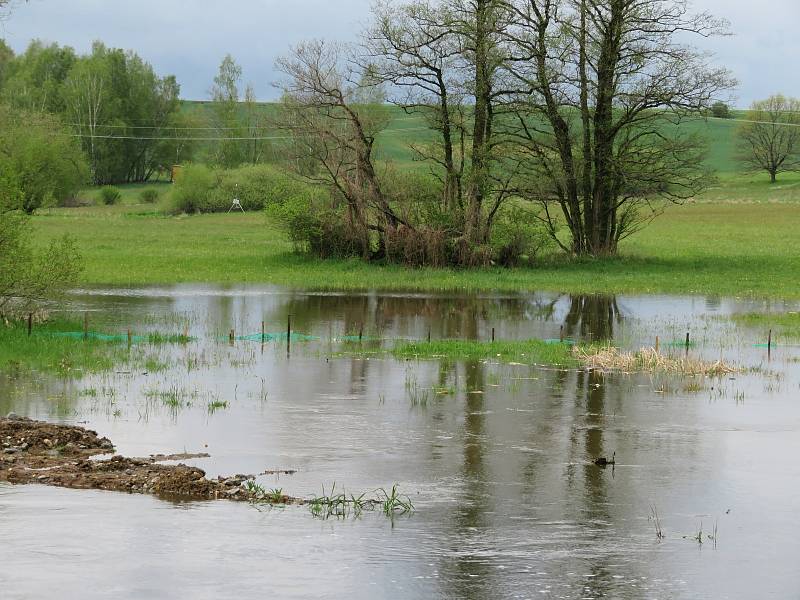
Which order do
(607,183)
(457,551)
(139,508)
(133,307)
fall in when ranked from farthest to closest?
(607,183) < (133,307) < (139,508) < (457,551)

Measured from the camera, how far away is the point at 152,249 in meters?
46.3

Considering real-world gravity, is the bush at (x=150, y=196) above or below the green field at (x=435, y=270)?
above

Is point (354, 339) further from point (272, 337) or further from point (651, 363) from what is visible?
point (651, 363)

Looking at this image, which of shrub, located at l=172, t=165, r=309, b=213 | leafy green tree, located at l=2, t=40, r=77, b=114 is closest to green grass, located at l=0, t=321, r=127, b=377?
shrub, located at l=172, t=165, r=309, b=213

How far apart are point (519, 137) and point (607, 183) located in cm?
335

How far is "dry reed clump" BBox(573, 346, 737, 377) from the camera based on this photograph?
67.2 ft

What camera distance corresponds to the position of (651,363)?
20797 millimetres

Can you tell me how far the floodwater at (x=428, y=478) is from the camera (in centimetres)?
995

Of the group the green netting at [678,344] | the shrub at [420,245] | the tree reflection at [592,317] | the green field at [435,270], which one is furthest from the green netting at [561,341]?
the shrub at [420,245]

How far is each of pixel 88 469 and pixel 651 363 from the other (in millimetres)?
10950

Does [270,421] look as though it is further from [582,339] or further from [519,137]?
[519,137]

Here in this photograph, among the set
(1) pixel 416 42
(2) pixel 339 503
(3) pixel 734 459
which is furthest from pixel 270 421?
(1) pixel 416 42

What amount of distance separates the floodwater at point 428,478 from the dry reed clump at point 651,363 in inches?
23.5

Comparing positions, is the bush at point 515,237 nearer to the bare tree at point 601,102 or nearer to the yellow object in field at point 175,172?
the bare tree at point 601,102
